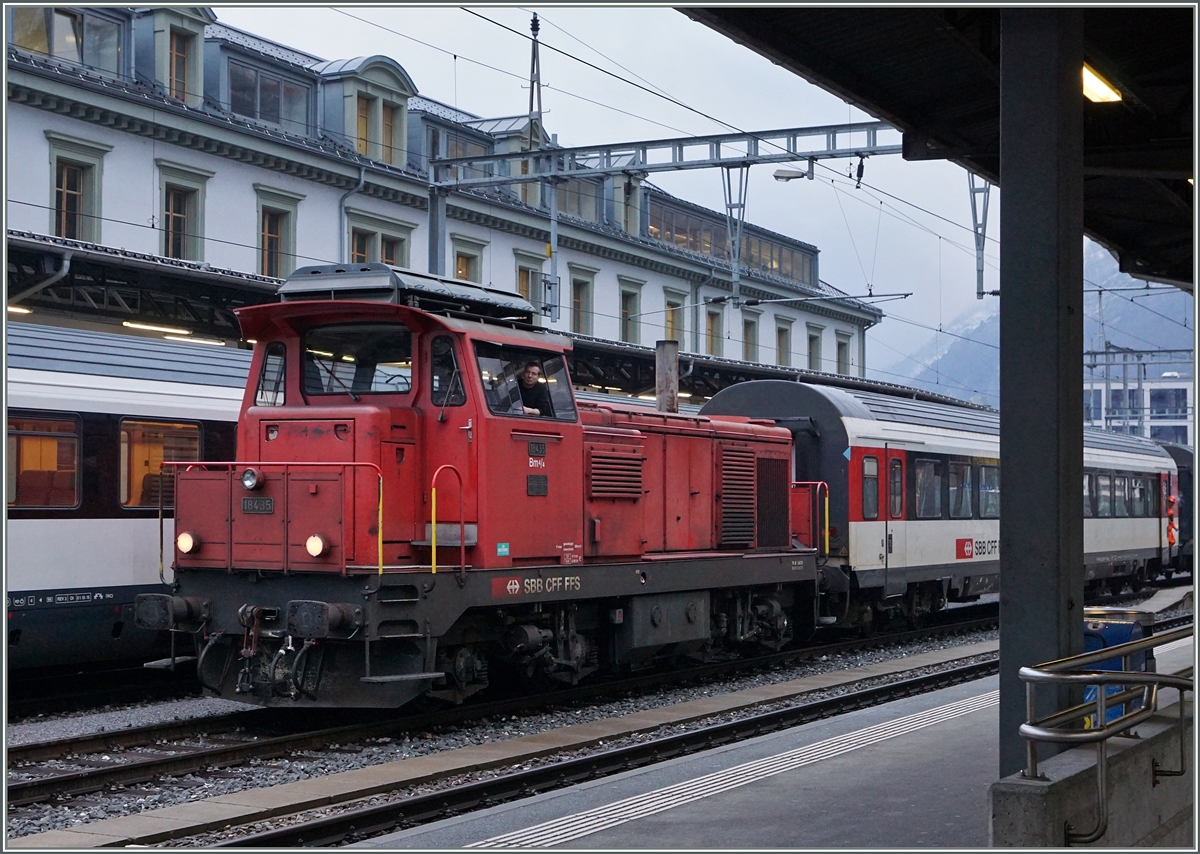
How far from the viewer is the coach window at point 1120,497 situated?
25.9m

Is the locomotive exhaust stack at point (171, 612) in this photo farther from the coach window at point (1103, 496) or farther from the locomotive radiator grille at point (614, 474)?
the coach window at point (1103, 496)

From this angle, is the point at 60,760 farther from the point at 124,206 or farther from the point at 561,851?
the point at 124,206

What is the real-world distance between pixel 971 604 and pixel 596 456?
16.5 metres

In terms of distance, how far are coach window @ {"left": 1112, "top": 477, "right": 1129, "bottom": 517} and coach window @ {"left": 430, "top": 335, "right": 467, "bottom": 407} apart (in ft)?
63.0

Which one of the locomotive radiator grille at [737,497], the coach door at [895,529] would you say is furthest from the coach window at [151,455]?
the coach door at [895,529]

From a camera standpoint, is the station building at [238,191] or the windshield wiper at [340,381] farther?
the station building at [238,191]

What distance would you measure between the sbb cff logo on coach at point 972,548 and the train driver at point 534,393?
11.0 m

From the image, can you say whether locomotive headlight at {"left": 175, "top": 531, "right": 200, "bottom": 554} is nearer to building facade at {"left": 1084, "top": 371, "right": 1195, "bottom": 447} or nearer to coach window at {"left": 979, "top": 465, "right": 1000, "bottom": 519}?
coach window at {"left": 979, "top": 465, "right": 1000, "bottom": 519}

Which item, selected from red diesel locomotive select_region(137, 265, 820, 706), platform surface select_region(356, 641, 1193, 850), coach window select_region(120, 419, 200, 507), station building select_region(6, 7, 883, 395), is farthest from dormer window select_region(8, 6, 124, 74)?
platform surface select_region(356, 641, 1193, 850)

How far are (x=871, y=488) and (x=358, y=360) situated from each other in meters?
9.44

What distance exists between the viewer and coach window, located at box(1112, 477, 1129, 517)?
84.9 feet

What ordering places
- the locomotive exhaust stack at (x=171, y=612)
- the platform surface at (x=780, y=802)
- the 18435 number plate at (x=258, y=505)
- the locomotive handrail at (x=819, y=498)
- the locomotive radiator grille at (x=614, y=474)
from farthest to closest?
the locomotive handrail at (x=819, y=498), the locomotive radiator grille at (x=614, y=474), the locomotive exhaust stack at (x=171, y=612), the 18435 number plate at (x=258, y=505), the platform surface at (x=780, y=802)

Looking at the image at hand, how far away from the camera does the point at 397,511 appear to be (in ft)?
35.1

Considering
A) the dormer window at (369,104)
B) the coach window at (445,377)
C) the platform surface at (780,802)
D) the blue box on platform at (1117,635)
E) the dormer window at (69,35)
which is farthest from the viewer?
the dormer window at (369,104)
